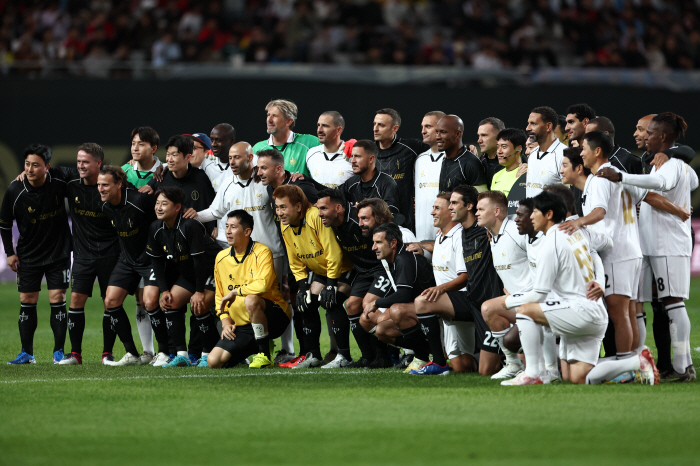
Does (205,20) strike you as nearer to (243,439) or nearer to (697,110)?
(697,110)

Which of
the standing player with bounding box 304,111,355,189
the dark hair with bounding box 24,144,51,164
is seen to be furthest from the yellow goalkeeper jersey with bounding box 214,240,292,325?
the dark hair with bounding box 24,144,51,164

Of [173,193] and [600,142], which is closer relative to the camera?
[600,142]

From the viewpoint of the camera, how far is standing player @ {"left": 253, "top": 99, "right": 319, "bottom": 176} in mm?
9914

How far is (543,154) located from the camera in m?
8.62

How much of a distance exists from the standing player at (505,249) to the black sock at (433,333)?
526mm

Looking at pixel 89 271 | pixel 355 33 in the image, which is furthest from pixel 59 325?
pixel 355 33

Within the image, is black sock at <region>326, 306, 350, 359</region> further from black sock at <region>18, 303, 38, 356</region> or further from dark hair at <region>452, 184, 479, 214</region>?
black sock at <region>18, 303, 38, 356</region>

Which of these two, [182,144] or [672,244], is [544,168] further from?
[182,144]

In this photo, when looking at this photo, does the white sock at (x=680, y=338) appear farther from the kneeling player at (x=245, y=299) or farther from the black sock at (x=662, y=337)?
the kneeling player at (x=245, y=299)

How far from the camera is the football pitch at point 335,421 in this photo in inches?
200

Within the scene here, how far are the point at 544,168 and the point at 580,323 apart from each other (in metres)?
1.79

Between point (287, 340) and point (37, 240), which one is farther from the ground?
point (37, 240)

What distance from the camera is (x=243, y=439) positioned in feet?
18.0

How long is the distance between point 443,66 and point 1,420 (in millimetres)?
14128
